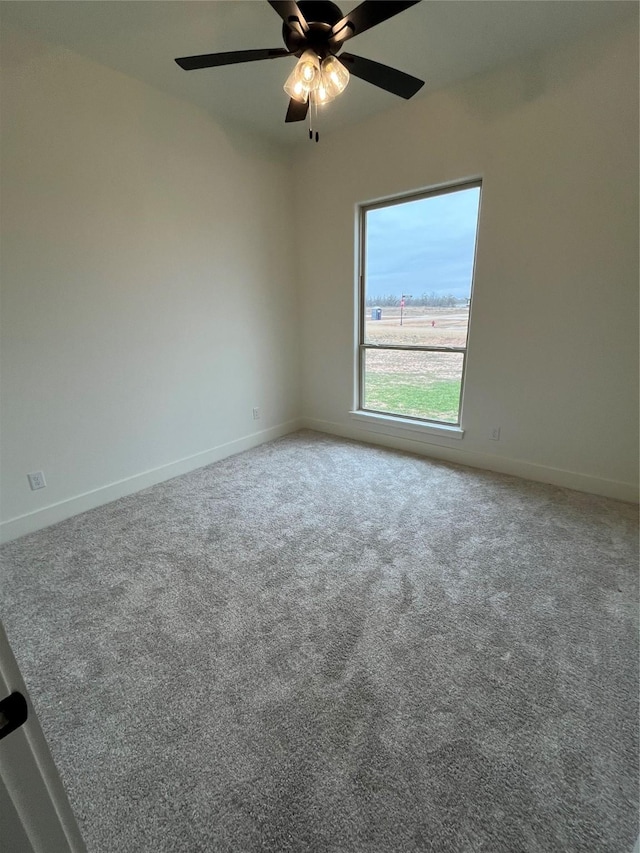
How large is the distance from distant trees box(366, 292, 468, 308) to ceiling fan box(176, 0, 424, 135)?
5.07 ft

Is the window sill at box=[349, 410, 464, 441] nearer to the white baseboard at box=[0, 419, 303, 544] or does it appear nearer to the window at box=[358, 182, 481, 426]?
the window at box=[358, 182, 481, 426]

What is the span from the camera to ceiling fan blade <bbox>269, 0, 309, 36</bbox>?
137cm

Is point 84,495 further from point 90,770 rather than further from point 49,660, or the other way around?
point 90,770

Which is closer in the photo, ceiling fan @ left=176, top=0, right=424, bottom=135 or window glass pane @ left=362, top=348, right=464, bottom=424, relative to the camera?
ceiling fan @ left=176, top=0, right=424, bottom=135

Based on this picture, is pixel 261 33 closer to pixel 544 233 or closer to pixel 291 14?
pixel 291 14

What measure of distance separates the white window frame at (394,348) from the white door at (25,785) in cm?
318

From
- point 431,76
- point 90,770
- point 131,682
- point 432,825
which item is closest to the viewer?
point 432,825

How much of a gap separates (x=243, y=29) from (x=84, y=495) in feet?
10.1

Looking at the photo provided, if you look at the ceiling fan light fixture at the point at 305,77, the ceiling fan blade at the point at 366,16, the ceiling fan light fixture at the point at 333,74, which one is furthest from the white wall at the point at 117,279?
the ceiling fan blade at the point at 366,16

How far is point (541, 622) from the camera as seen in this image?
1.64m

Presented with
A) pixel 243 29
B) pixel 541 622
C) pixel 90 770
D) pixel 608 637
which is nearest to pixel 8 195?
pixel 243 29

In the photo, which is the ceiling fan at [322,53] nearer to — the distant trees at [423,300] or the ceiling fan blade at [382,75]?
the ceiling fan blade at [382,75]

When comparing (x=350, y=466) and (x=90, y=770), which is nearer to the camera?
(x=90, y=770)

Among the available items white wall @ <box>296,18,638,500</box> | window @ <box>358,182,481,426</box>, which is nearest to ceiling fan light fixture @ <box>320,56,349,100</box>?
white wall @ <box>296,18,638,500</box>
